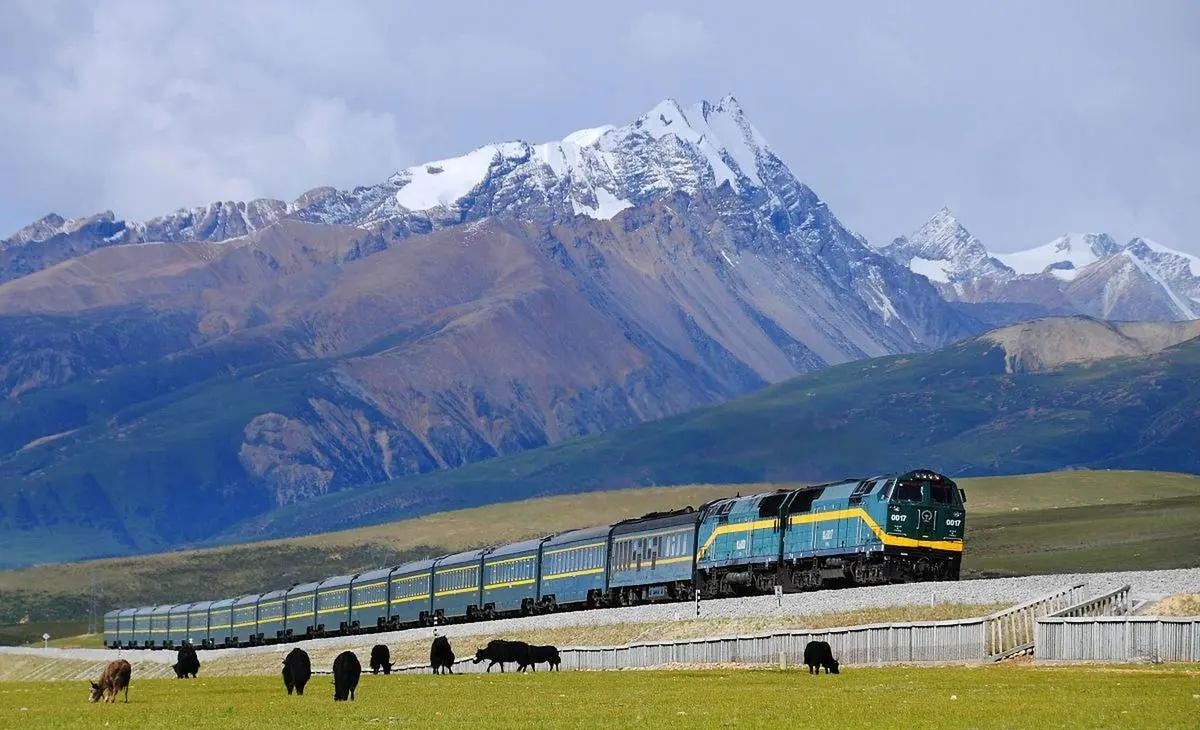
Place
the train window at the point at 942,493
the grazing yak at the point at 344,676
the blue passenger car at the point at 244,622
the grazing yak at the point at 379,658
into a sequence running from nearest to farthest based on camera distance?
the grazing yak at the point at 344,676 → the grazing yak at the point at 379,658 → the train window at the point at 942,493 → the blue passenger car at the point at 244,622

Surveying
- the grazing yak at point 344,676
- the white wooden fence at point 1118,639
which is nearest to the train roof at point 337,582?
the grazing yak at point 344,676

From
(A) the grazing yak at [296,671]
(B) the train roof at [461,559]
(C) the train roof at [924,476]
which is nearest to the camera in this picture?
(A) the grazing yak at [296,671]

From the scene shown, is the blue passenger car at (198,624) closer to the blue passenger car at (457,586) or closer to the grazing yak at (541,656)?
the blue passenger car at (457,586)

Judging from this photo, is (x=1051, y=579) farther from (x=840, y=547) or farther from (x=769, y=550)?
(x=769, y=550)

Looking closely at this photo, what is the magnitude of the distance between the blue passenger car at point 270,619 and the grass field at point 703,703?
78995 millimetres

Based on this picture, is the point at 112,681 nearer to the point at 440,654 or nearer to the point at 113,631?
the point at 440,654

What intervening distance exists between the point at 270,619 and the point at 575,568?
45858 mm

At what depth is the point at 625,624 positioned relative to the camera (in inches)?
3772

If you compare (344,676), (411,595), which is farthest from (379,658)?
(411,595)

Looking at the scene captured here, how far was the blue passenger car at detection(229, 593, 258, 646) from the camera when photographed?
14912 cm

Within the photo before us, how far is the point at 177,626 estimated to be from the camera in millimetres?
164250

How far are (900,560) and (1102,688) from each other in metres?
34.3

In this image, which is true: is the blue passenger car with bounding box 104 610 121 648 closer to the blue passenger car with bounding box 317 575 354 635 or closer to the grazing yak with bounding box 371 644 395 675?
the blue passenger car with bounding box 317 575 354 635

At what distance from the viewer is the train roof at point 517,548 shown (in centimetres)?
11420
